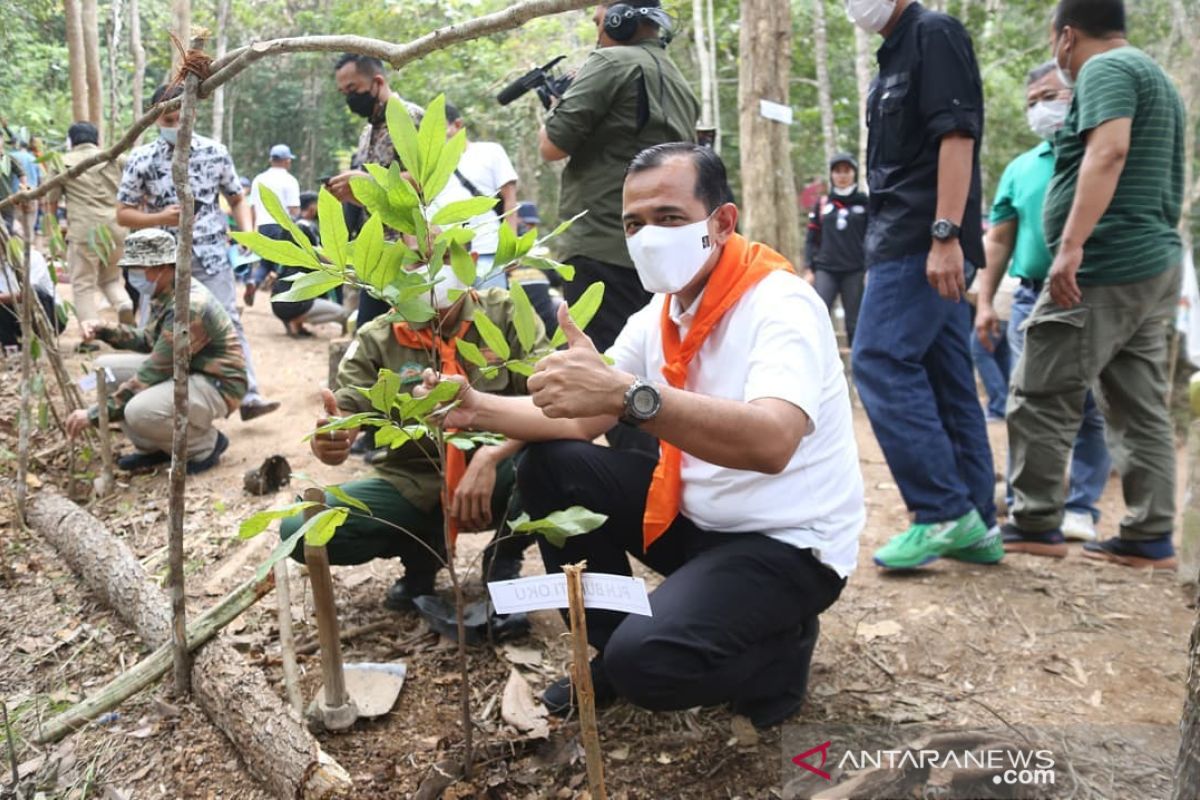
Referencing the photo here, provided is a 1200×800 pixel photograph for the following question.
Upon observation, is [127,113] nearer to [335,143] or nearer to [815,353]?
[335,143]

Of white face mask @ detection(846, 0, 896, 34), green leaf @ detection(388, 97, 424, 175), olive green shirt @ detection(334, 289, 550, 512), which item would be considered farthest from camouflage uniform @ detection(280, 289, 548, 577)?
white face mask @ detection(846, 0, 896, 34)

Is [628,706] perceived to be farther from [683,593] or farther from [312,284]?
[312,284]

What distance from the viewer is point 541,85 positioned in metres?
3.62

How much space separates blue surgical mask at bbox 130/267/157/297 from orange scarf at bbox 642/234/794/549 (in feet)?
10.5

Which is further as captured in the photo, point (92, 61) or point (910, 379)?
point (92, 61)

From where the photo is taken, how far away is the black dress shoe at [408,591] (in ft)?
9.18

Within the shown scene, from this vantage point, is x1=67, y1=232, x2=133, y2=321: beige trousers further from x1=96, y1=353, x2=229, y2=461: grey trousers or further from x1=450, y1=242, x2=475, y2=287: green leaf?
x1=450, y1=242, x2=475, y2=287: green leaf

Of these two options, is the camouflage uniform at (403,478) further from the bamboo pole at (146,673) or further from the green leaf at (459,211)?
the green leaf at (459,211)

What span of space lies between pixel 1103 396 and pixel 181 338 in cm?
309

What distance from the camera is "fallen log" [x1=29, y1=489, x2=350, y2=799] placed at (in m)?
1.77

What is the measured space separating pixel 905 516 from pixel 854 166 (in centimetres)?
383

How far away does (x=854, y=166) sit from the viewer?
22.6 feet

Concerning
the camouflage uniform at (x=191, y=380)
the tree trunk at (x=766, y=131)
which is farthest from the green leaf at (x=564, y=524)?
the tree trunk at (x=766, y=131)

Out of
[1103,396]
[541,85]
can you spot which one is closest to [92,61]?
[541,85]
